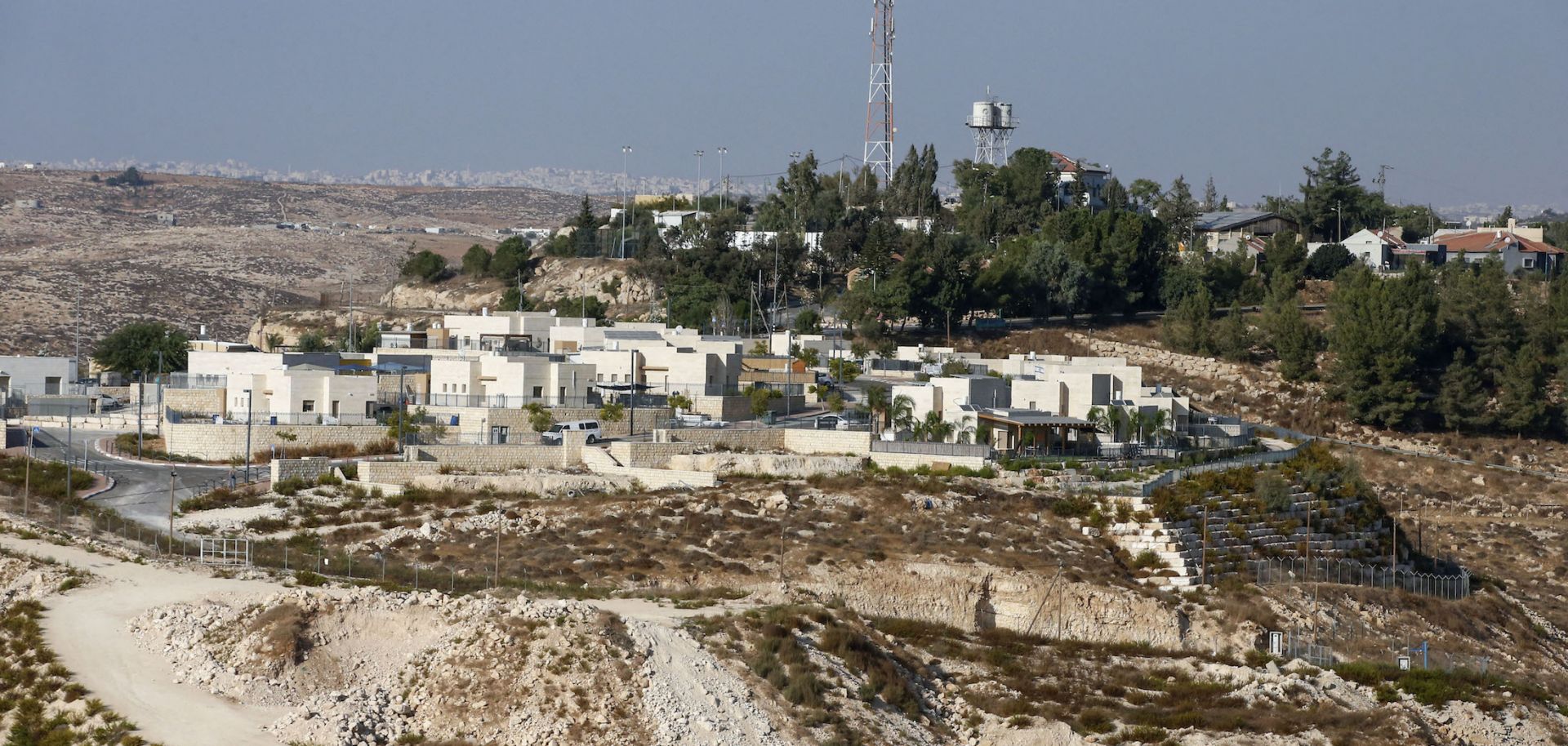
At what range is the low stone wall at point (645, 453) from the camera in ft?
126

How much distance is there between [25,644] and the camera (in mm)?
22422

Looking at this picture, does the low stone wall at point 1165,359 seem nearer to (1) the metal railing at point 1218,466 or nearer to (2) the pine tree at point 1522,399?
(2) the pine tree at point 1522,399

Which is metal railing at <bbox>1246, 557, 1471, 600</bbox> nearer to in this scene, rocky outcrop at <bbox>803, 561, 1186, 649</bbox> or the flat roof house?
rocky outcrop at <bbox>803, 561, 1186, 649</bbox>

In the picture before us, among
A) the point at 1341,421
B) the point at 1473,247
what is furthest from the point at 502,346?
the point at 1473,247

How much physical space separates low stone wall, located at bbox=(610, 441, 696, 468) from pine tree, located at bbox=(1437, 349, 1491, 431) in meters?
29.5

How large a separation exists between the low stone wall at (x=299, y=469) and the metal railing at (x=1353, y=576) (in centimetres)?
1798

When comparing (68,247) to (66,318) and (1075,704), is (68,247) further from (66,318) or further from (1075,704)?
(1075,704)

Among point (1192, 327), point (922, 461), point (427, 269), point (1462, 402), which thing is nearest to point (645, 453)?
point (922, 461)

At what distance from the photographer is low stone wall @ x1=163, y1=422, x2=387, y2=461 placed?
39656 millimetres

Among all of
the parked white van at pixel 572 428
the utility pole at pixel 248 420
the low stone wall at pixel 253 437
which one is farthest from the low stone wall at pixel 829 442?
the utility pole at pixel 248 420

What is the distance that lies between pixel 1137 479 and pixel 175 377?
957 inches

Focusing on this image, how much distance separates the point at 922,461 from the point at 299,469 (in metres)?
12.4

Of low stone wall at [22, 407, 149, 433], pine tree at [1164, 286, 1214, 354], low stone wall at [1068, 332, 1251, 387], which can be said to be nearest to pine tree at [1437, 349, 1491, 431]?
low stone wall at [1068, 332, 1251, 387]

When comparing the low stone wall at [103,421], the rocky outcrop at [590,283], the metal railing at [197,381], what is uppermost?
the rocky outcrop at [590,283]
